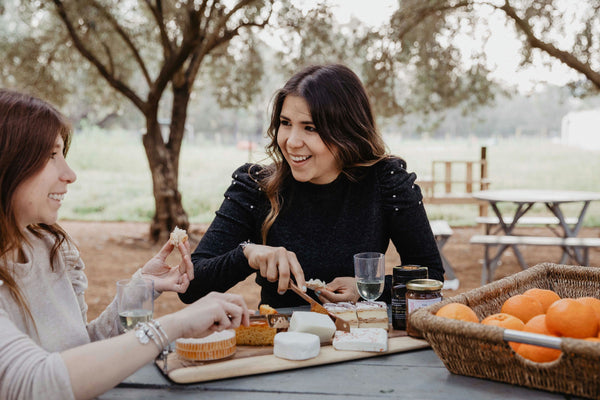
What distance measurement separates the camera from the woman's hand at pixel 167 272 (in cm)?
180

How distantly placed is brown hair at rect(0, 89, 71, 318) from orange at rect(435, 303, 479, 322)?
0.99 meters

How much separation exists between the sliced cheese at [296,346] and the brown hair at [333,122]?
2.95 ft

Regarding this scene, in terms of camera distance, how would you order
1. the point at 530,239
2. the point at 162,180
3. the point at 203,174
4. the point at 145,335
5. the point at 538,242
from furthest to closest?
the point at 203,174 < the point at 162,180 < the point at 530,239 < the point at 538,242 < the point at 145,335

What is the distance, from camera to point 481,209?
30.5ft

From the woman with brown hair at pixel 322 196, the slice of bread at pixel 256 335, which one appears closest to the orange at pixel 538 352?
the slice of bread at pixel 256 335

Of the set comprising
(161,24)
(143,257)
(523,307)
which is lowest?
(143,257)

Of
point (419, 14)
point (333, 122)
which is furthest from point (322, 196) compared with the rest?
point (419, 14)

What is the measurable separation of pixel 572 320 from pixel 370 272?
1.97 ft

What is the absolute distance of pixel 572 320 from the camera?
1.34m

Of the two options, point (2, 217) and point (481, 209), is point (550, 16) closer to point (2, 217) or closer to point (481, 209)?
point (481, 209)

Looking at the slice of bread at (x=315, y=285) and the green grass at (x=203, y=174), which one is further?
the green grass at (x=203, y=174)

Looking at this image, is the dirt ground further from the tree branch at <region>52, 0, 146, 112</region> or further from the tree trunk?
the tree branch at <region>52, 0, 146, 112</region>

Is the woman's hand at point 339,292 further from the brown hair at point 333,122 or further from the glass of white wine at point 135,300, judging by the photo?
the glass of white wine at point 135,300

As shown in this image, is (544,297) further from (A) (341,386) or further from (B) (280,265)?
(B) (280,265)
